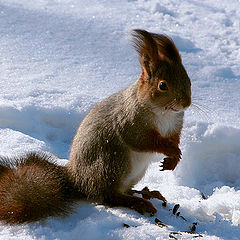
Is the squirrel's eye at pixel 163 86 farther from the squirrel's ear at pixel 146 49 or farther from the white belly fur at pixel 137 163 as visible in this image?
the white belly fur at pixel 137 163

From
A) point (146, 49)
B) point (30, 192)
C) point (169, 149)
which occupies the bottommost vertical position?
point (30, 192)

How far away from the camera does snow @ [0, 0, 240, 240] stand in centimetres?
206

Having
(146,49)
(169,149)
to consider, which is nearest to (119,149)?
(169,149)

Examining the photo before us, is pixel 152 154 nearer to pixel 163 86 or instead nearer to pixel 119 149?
pixel 119 149

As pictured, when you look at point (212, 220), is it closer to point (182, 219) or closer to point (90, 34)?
point (182, 219)

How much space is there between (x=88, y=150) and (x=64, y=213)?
32cm

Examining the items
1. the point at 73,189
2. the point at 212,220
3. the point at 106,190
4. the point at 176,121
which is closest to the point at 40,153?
the point at 73,189

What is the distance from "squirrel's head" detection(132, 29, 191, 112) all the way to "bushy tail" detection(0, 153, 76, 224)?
0.55 metres

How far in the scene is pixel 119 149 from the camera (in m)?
2.17

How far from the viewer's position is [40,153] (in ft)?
7.73

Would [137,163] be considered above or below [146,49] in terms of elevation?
below

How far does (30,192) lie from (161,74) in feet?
2.48

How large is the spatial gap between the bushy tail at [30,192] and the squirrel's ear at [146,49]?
651 millimetres

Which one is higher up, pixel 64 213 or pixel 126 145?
pixel 126 145
